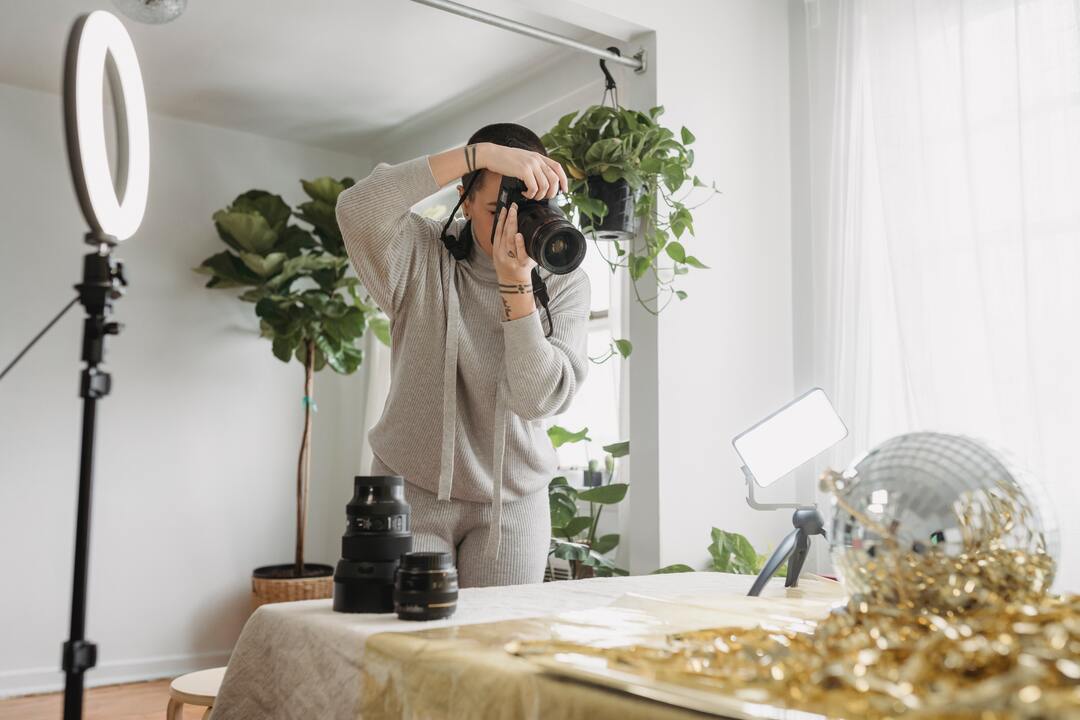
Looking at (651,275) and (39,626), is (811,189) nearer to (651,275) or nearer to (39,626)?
(651,275)

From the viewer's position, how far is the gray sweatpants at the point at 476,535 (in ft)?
3.94

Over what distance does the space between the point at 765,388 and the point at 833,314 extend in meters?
0.29

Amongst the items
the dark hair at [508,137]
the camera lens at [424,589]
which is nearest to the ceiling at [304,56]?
the dark hair at [508,137]

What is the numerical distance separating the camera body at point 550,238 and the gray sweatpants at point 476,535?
36cm

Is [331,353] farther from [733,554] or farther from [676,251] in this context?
[733,554]

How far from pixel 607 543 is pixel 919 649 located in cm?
227

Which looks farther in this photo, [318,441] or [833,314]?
[318,441]

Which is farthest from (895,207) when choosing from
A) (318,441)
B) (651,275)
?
(318,441)

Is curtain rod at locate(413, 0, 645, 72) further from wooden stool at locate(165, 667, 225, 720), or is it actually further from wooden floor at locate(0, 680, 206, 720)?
wooden floor at locate(0, 680, 206, 720)

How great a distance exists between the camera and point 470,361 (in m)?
1.24

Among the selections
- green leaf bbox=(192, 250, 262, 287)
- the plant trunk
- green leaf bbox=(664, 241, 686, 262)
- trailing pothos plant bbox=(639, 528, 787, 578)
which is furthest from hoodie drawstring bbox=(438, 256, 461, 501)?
green leaf bbox=(192, 250, 262, 287)

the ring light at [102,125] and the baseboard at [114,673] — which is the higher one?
the ring light at [102,125]

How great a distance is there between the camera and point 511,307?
115cm

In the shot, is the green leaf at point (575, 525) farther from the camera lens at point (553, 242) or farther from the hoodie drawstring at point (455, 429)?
the camera lens at point (553, 242)
